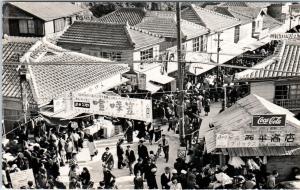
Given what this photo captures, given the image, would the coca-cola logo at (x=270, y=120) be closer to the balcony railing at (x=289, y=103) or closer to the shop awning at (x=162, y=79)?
the balcony railing at (x=289, y=103)

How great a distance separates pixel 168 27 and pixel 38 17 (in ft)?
10.3

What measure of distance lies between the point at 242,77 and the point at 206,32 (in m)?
2.29

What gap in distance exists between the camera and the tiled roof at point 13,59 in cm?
927

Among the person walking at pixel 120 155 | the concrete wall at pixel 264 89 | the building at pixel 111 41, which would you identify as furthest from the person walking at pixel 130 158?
the concrete wall at pixel 264 89

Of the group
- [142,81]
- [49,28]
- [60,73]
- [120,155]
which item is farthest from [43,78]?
[120,155]

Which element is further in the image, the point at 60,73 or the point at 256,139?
the point at 60,73

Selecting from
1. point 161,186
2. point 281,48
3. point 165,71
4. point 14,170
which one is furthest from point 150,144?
point 281,48

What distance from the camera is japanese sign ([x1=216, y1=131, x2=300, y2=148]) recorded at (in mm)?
8602

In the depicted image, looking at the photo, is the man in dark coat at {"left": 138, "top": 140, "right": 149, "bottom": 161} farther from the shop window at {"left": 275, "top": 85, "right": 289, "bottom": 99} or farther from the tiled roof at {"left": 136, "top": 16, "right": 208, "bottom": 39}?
the shop window at {"left": 275, "top": 85, "right": 289, "bottom": 99}

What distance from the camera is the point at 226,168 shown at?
877cm

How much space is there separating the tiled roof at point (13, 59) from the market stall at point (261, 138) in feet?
14.0

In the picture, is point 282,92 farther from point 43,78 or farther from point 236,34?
point 43,78

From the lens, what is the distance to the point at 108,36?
424 inches

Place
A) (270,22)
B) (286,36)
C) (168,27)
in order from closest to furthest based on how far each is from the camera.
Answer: (270,22)
(286,36)
(168,27)
